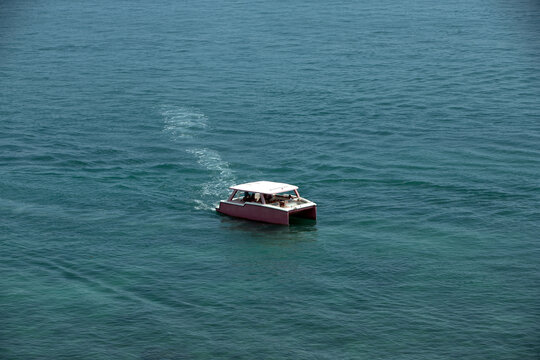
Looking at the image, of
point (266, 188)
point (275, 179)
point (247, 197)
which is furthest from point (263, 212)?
point (275, 179)

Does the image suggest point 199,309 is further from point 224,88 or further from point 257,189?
point 224,88

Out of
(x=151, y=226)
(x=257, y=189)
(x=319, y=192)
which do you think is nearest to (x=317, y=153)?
(x=319, y=192)

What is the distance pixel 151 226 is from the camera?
77.4 meters

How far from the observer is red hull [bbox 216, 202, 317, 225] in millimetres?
77062

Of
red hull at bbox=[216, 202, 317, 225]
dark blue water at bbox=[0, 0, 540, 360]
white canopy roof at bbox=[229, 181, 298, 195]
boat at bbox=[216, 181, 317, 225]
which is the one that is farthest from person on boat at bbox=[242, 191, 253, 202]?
dark blue water at bbox=[0, 0, 540, 360]

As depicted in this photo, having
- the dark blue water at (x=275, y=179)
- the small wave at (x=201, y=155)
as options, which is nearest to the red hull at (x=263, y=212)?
the dark blue water at (x=275, y=179)

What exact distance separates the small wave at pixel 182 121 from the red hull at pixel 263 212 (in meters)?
28.8

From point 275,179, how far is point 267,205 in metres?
12.8

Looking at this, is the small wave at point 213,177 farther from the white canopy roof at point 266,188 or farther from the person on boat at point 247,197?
the white canopy roof at point 266,188

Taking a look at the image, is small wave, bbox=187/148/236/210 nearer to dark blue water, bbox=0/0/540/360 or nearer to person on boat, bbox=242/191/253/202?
dark blue water, bbox=0/0/540/360

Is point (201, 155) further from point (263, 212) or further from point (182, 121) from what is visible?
point (263, 212)

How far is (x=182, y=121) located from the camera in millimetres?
113875

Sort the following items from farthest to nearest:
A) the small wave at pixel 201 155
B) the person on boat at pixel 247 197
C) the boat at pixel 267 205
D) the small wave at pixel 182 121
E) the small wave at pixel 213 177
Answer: the small wave at pixel 182 121
the small wave at pixel 201 155
the small wave at pixel 213 177
the person on boat at pixel 247 197
the boat at pixel 267 205

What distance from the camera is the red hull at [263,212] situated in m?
77.1
